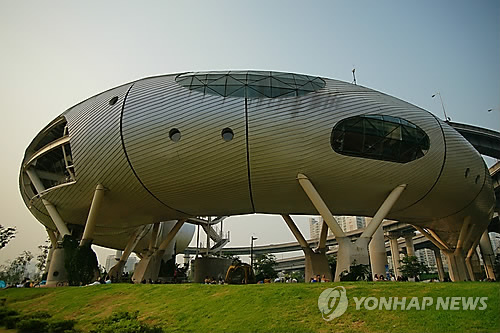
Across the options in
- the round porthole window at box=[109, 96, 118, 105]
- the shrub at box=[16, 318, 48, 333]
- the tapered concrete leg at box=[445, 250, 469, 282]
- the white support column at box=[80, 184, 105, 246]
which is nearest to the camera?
the shrub at box=[16, 318, 48, 333]

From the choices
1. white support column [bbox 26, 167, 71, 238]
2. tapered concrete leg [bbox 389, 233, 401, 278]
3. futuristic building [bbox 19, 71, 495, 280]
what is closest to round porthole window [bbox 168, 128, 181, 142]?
futuristic building [bbox 19, 71, 495, 280]

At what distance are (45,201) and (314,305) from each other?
28.6 meters

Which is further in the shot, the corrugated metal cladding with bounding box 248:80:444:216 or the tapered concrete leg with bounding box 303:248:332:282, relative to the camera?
the tapered concrete leg with bounding box 303:248:332:282

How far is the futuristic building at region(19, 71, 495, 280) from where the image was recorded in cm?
2464

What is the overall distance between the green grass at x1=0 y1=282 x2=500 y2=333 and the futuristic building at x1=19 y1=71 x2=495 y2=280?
31.7 ft

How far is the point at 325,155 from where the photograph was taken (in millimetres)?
25094

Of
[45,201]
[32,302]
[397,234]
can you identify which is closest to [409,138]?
[32,302]

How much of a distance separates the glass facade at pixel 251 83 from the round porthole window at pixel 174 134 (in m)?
3.62

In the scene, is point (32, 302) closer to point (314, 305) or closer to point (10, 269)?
point (314, 305)

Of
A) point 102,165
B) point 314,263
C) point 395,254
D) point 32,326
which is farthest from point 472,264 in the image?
point 32,326

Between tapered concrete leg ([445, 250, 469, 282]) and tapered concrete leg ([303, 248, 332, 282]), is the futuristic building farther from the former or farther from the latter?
tapered concrete leg ([445, 250, 469, 282])

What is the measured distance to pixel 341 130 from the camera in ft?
83.1

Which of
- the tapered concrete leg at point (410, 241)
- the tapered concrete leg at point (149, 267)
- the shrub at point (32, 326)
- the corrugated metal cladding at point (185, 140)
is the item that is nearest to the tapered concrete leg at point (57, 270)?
the tapered concrete leg at point (149, 267)

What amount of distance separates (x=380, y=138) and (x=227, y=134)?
11246 millimetres
